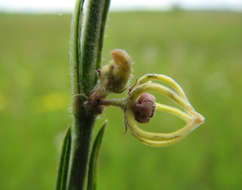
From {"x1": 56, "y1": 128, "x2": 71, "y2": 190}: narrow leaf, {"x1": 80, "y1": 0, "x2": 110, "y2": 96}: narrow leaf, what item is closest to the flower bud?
{"x1": 80, "y1": 0, "x2": 110, "y2": 96}: narrow leaf

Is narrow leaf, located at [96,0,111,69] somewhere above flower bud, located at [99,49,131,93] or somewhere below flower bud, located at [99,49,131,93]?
above

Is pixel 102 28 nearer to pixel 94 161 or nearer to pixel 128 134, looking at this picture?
pixel 94 161

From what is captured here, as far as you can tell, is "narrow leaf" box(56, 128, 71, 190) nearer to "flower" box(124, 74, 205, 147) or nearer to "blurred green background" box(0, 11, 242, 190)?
"flower" box(124, 74, 205, 147)

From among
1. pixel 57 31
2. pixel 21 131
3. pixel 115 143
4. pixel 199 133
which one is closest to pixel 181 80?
pixel 199 133

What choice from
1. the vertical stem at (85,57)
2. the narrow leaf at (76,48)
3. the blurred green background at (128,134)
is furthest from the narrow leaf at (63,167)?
the blurred green background at (128,134)

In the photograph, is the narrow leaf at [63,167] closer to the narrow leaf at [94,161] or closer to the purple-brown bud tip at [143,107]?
the narrow leaf at [94,161]

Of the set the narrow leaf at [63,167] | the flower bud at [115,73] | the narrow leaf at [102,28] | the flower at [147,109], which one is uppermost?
the narrow leaf at [102,28]
